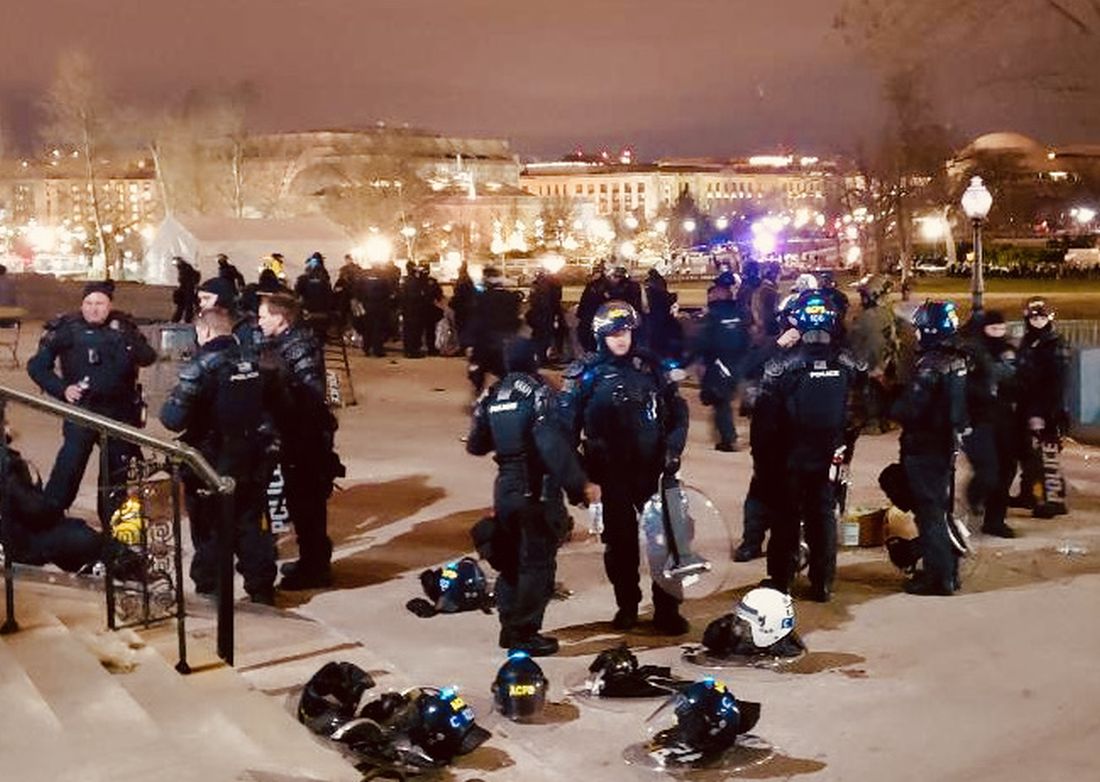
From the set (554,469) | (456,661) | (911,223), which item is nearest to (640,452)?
(554,469)

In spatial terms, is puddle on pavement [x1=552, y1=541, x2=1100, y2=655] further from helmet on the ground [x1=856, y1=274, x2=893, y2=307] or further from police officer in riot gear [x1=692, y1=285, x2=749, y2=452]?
helmet on the ground [x1=856, y1=274, x2=893, y2=307]

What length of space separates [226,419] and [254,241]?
28230 mm

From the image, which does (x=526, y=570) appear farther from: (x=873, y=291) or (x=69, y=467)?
(x=873, y=291)

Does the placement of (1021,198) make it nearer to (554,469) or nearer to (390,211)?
(390,211)

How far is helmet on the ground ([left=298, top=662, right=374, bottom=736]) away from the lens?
233 inches

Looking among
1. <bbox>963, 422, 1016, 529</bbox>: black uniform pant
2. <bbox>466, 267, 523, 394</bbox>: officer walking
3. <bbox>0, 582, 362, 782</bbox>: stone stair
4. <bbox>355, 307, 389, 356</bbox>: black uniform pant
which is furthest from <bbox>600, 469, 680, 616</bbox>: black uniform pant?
<bbox>355, 307, 389, 356</bbox>: black uniform pant

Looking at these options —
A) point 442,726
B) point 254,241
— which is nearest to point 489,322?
point 442,726

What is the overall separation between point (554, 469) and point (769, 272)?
41.3 ft

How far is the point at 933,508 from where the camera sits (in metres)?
8.23

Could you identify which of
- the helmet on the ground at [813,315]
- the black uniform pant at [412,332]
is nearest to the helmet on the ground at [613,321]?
the helmet on the ground at [813,315]

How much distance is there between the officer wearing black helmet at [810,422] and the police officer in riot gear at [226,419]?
2827 millimetres

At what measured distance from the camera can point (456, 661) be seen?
23.7ft

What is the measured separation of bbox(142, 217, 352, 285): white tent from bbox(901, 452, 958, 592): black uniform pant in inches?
1043

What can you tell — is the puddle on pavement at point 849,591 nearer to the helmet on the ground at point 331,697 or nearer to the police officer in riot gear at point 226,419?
the helmet on the ground at point 331,697
